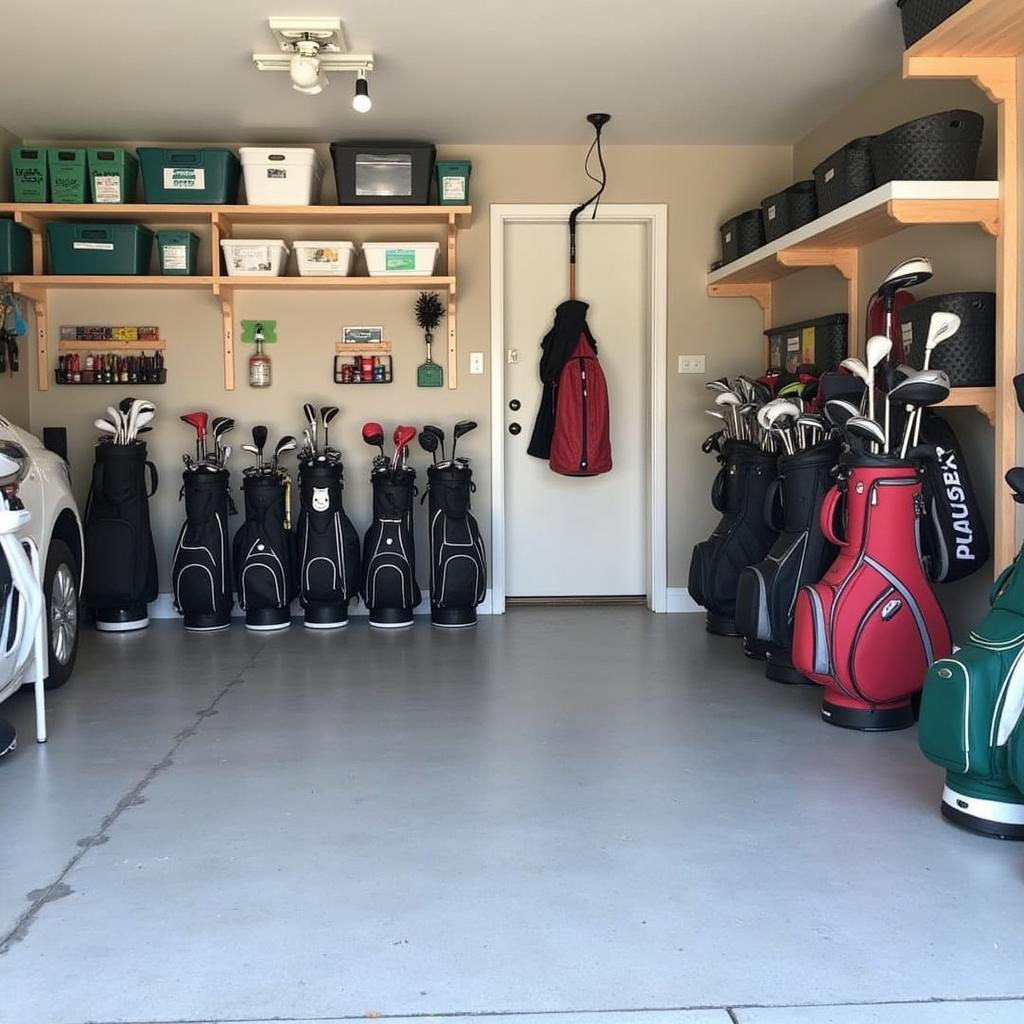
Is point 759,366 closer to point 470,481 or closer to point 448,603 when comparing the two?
point 470,481

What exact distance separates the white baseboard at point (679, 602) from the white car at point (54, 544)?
3.08 m

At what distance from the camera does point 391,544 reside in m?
5.30

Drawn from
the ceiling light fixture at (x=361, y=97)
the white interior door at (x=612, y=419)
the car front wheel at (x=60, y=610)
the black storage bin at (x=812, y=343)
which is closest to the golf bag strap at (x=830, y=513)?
the black storage bin at (x=812, y=343)

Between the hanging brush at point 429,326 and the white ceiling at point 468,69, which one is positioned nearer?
the white ceiling at point 468,69

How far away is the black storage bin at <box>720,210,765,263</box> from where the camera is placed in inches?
200

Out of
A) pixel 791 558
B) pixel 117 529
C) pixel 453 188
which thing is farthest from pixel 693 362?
pixel 117 529

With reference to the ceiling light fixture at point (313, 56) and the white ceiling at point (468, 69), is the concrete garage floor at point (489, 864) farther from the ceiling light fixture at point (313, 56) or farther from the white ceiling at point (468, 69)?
the white ceiling at point (468, 69)

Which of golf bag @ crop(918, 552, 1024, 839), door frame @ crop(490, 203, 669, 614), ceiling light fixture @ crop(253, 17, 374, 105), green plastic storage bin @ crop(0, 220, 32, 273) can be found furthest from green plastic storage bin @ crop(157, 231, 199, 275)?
golf bag @ crop(918, 552, 1024, 839)

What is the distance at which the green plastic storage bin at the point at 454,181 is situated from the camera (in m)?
5.30

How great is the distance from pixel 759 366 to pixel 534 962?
442cm

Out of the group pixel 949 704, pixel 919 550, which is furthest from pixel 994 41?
pixel 949 704

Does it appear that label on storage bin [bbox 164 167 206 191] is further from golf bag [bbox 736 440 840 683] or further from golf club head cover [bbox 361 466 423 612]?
golf bag [bbox 736 440 840 683]

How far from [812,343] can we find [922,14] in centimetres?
179

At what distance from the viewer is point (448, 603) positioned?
17.6ft
